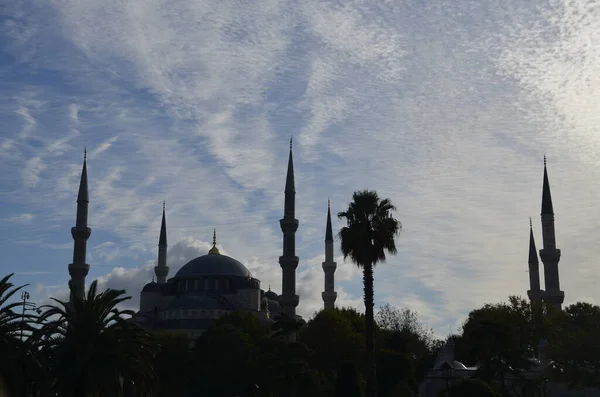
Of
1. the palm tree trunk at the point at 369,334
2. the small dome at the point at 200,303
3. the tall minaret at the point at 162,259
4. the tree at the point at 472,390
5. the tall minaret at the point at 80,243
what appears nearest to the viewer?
the palm tree trunk at the point at 369,334

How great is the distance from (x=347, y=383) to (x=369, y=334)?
128 inches

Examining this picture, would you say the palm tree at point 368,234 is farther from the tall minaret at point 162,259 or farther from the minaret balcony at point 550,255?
the tall minaret at point 162,259

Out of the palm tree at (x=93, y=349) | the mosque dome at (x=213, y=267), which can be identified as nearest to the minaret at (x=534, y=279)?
the mosque dome at (x=213, y=267)

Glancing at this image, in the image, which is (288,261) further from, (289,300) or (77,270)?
(77,270)

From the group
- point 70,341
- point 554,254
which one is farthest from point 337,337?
point 70,341

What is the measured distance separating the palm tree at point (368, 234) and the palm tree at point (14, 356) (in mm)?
14559

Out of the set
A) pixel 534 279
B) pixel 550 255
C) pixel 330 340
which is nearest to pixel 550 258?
pixel 550 255

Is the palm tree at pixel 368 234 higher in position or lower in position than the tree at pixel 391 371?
higher

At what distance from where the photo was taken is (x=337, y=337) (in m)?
71.0

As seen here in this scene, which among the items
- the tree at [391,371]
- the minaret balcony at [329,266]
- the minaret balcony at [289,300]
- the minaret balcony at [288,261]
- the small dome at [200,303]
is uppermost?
the minaret balcony at [329,266]

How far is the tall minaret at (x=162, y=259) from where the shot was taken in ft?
346

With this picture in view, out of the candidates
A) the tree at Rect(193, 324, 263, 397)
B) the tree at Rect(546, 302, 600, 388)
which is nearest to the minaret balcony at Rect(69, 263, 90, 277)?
the tree at Rect(193, 324, 263, 397)

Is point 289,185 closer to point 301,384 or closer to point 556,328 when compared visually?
point 556,328

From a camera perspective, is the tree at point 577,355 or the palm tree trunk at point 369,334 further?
the tree at point 577,355
